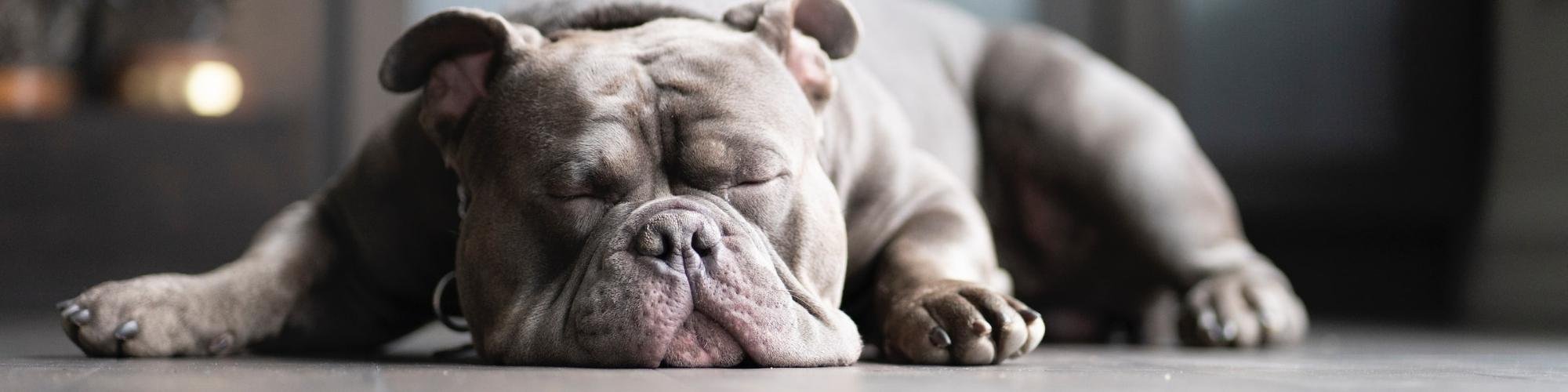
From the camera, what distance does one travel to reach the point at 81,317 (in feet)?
6.49

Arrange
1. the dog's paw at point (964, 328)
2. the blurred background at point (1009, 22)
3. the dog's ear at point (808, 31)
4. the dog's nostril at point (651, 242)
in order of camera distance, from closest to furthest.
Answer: the dog's nostril at point (651, 242), the dog's paw at point (964, 328), the dog's ear at point (808, 31), the blurred background at point (1009, 22)

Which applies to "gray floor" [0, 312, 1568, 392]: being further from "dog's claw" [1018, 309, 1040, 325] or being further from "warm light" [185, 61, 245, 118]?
"warm light" [185, 61, 245, 118]

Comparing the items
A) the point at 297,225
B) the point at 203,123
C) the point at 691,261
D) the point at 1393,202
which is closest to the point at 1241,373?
the point at 691,261

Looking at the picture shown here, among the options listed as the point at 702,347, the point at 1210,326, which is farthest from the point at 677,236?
the point at 1210,326

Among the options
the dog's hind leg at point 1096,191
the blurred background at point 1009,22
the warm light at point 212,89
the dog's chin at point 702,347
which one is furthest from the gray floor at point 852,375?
Result: the warm light at point 212,89

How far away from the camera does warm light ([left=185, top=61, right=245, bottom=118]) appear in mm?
4879

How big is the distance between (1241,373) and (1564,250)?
245cm

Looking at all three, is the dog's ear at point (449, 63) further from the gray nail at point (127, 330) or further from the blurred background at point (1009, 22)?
the blurred background at point (1009, 22)

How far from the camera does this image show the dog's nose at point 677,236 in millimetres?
1711

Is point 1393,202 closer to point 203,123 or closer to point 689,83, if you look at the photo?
point 689,83

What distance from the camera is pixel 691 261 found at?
5.65 feet

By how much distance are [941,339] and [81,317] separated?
1.11 metres

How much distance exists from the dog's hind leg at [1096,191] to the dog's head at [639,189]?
1.07 meters

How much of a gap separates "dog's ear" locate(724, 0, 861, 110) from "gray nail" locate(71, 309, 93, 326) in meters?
0.94
